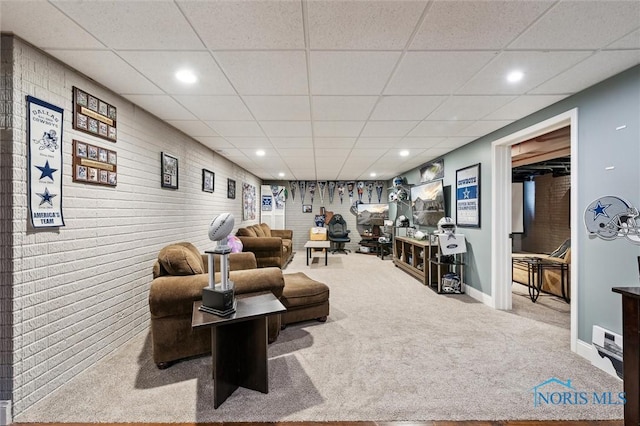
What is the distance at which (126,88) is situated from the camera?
2.40 metres

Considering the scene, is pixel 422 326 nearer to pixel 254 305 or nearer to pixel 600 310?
pixel 600 310

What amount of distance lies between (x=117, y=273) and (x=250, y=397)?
1.70 m

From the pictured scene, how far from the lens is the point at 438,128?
355 cm

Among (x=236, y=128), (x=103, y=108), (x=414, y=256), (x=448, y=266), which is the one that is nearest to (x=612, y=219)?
(x=448, y=266)

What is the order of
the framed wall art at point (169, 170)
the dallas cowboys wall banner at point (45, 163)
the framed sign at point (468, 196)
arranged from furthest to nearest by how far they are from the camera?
the framed sign at point (468, 196), the framed wall art at point (169, 170), the dallas cowboys wall banner at point (45, 163)

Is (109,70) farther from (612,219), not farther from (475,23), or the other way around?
(612,219)

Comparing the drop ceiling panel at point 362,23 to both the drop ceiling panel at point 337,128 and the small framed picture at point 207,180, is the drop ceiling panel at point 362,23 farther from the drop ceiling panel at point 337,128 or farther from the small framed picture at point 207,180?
the small framed picture at point 207,180

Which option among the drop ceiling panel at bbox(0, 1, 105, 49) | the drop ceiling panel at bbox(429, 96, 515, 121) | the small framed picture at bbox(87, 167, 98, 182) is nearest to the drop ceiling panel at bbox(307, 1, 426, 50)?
the drop ceiling panel at bbox(429, 96, 515, 121)

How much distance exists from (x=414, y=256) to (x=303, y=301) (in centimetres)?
328

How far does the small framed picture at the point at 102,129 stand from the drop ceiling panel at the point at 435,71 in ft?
8.23

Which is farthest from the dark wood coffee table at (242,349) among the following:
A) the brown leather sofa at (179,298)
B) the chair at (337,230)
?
the chair at (337,230)

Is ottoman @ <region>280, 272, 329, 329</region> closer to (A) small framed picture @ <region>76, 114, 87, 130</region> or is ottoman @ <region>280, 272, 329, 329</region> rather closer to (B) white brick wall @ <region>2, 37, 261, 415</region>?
(B) white brick wall @ <region>2, 37, 261, 415</region>

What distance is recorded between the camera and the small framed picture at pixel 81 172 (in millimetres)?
2104

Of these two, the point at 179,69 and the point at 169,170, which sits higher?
the point at 179,69
